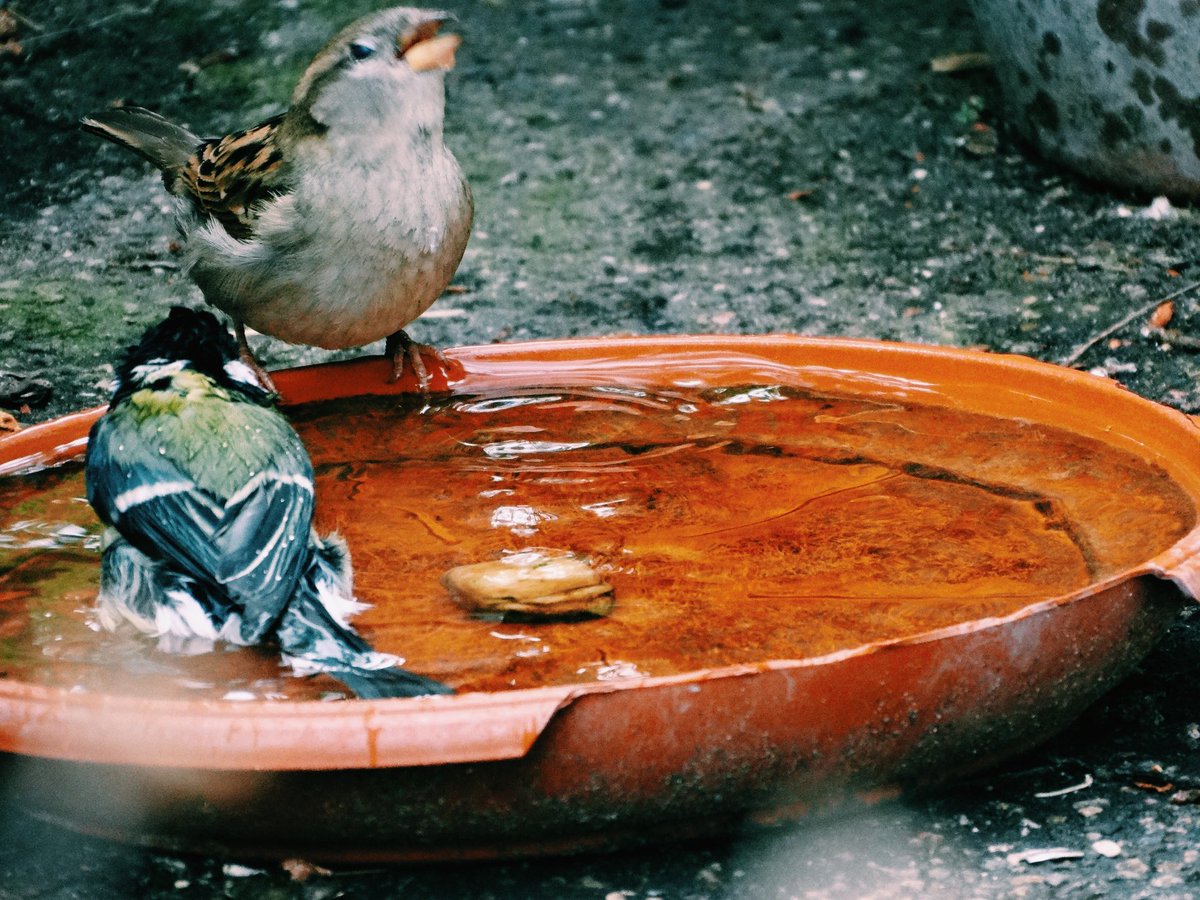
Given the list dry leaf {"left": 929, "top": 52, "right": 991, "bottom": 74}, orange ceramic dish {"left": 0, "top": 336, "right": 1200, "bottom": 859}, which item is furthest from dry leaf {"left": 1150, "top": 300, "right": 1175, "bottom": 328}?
dry leaf {"left": 929, "top": 52, "right": 991, "bottom": 74}

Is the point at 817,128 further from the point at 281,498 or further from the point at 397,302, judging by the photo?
the point at 281,498

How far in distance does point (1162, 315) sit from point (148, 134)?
10.5 ft

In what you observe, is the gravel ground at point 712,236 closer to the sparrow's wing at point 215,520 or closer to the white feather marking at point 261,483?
the sparrow's wing at point 215,520

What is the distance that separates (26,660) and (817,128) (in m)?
4.89

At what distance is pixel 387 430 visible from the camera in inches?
144

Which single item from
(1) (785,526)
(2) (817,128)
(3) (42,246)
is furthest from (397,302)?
(2) (817,128)

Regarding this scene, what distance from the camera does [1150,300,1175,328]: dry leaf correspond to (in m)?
5.10

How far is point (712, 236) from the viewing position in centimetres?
611

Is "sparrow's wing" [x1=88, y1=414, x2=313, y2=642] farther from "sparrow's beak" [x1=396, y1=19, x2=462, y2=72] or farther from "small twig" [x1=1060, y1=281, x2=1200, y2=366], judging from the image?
"small twig" [x1=1060, y1=281, x2=1200, y2=366]

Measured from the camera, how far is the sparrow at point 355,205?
141 inches

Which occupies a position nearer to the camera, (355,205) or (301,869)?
(301,869)

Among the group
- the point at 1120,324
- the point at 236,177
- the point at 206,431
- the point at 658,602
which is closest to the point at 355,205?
the point at 236,177

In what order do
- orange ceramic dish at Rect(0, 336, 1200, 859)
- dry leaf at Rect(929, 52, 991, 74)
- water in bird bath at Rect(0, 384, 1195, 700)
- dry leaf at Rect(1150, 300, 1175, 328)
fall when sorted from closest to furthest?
orange ceramic dish at Rect(0, 336, 1200, 859) < water in bird bath at Rect(0, 384, 1195, 700) < dry leaf at Rect(1150, 300, 1175, 328) < dry leaf at Rect(929, 52, 991, 74)

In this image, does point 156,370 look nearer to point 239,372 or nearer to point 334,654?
point 239,372
